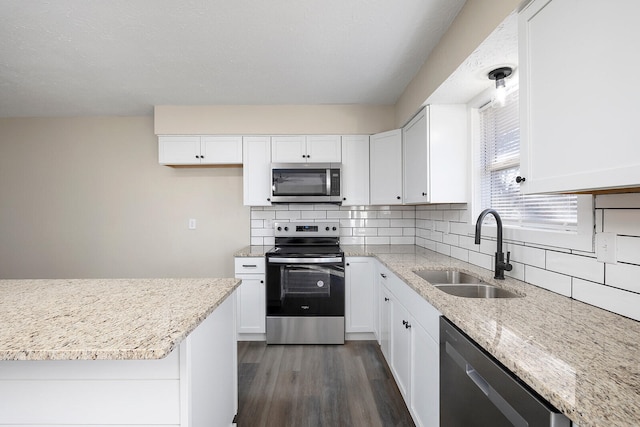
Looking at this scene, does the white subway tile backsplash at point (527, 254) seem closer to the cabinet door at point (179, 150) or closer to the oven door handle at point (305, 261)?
the oven door handle at point (305, 261)

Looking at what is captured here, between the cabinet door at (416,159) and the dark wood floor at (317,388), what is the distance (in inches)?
55.7

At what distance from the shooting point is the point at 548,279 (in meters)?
1.40

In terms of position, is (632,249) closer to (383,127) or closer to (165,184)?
(383,127)

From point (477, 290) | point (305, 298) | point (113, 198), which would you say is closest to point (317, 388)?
point (305, 298)

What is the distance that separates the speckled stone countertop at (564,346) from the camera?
0.59 meters

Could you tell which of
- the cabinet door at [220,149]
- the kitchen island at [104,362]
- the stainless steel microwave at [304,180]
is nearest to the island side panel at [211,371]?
the kitchen island at [104,362]

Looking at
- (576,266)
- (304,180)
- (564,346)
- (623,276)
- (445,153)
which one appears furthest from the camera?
(304,180)

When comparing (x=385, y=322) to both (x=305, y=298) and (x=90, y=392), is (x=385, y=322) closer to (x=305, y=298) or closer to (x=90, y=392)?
(x=305, y=298)

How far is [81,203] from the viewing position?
3412mm

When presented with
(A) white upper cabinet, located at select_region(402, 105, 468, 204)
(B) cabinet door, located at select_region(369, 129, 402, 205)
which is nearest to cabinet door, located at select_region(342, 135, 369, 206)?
(B) cabinet door, located at select_region(369, 129, 402, 205)

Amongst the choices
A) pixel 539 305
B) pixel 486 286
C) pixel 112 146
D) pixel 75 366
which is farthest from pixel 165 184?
pixel 539 305

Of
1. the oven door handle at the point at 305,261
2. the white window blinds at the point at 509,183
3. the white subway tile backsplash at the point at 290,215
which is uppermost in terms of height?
the white window blinds at the point at 509,183

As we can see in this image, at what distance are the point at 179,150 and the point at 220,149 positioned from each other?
42 cm

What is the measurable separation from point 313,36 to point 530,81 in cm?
128
